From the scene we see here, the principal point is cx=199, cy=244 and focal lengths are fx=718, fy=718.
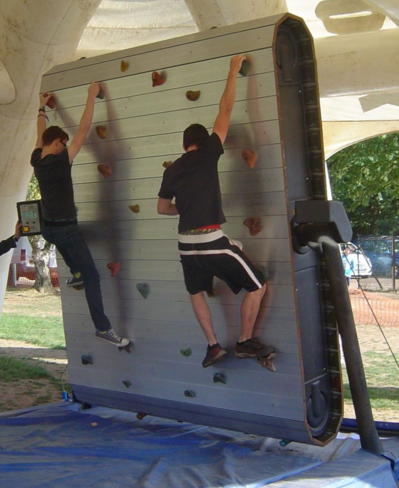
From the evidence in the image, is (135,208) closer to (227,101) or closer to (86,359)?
(227,101)

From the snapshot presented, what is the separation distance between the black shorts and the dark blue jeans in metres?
1.16

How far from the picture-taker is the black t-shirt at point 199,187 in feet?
18.9

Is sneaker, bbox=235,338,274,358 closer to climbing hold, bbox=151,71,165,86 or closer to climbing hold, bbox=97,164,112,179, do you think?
climbing hold, bbox=97,164,112,179

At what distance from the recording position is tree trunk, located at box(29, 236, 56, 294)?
26483mm

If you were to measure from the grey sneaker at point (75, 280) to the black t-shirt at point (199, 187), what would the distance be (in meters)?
1.49

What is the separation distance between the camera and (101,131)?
6.57 metres

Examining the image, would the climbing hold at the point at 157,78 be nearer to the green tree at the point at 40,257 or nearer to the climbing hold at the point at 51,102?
the climbing hold at the point at 51,102

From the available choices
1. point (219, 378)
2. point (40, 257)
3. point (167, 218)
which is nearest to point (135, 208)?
point (167, 218)

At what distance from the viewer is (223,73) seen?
563cm

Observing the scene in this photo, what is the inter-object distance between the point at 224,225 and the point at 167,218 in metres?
0.62

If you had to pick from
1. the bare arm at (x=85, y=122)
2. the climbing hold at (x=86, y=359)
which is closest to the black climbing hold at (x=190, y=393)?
the climbing hold at (x=86, y=359)

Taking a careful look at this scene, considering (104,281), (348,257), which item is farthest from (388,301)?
(104,281)

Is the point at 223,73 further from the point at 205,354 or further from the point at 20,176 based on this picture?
the point at 20,176

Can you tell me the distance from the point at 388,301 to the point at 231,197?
1637 cm
